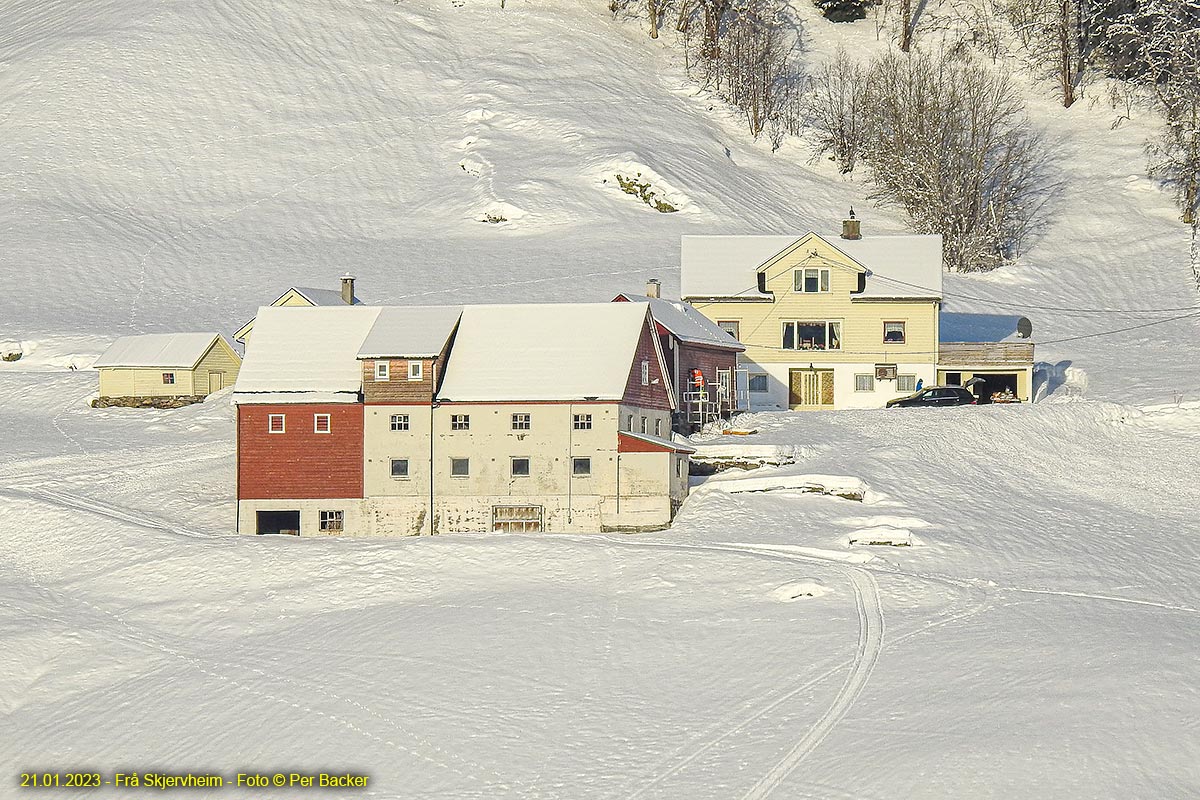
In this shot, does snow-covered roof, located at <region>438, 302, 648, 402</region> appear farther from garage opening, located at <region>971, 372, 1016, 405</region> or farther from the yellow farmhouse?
garage opening, located at <region>971, 372, 1016, 405</region>

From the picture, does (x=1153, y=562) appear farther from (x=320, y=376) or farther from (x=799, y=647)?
(x=320, y=376)

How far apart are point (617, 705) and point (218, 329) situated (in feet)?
164

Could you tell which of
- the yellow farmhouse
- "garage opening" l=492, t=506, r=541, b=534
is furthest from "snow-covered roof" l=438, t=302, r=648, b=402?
the yellow farmhouse

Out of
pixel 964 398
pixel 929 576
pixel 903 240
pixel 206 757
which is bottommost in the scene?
pixel 206 757

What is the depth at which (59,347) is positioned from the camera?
7488 centimetres

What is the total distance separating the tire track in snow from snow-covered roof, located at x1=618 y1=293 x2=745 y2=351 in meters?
18.2

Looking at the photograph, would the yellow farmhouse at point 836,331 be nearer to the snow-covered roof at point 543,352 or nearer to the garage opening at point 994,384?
the garage opening at point 994,384

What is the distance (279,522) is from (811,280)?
92.2ft

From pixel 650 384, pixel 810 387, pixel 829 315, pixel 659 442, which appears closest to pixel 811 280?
pixel 829 315

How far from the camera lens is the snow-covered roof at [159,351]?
67.2 meters

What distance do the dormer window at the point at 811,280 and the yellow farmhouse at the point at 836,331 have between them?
44 mm

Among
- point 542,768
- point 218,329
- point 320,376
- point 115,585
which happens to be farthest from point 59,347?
point 542,768

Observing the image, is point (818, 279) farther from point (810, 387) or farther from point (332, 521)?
point (332, 521)

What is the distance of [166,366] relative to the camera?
67062 mm
